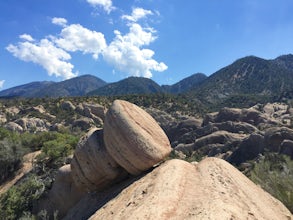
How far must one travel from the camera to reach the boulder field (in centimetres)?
1055

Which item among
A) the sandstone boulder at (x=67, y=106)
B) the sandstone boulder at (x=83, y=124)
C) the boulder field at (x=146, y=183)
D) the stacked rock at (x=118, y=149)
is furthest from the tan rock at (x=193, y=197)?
the sandstone boulder at (x=67, y=106)

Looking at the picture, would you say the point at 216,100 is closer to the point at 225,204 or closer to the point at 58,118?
the point at 58,118

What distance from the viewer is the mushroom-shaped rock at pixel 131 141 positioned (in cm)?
1511

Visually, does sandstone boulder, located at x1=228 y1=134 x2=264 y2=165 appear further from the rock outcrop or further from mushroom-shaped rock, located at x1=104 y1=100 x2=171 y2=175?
the rock outcrop

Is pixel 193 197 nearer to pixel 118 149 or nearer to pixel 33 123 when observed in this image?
pixel 118 149

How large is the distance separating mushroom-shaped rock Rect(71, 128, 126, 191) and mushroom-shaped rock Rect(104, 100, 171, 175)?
2.44 ft

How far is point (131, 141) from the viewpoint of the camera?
49.5 feet

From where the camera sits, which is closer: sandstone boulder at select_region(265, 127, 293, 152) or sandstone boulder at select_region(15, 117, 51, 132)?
sandstone boulder at select_region(265, 127, 293, 152)

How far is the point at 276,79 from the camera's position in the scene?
633 feet

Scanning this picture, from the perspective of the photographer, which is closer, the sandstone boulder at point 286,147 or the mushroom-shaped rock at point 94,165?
the mushroom-shaped rock at point 94,165

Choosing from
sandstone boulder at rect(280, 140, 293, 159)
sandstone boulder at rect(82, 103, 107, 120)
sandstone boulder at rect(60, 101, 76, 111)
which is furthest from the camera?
sandstone boulder at rect(60, 101, 76, 111)

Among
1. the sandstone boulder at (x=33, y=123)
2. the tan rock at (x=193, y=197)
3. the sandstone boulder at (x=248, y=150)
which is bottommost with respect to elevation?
the sandstone boulder at (x=248, y=150)

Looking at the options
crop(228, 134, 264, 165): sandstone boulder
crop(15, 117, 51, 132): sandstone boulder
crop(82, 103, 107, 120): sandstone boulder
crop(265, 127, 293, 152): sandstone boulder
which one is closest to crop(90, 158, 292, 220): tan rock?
crop(265, 127, 293, 152): sandstone boulder

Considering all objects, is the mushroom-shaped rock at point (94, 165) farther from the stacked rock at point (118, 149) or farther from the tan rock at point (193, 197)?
the tan rock at point (193, 197)
